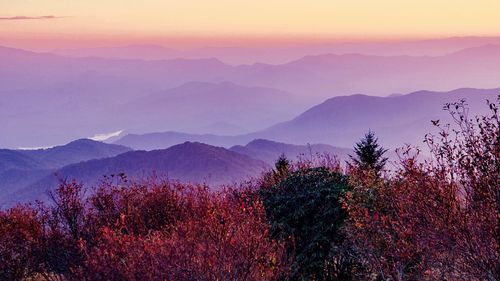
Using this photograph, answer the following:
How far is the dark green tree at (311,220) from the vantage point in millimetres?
19500

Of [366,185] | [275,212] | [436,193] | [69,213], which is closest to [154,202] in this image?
[69,213]

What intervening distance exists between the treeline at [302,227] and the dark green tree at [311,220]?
37mm

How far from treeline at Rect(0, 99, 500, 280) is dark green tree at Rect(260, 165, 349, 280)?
37mm

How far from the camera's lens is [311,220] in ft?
66.2

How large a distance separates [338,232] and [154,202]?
21.0ft

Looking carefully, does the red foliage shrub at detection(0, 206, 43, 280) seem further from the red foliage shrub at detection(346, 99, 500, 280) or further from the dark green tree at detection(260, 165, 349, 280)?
the red foliage shrub at detection(346, 99, 500, 280)

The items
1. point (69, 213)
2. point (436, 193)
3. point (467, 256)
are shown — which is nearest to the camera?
point (467, 256)

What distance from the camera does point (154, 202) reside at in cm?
2042

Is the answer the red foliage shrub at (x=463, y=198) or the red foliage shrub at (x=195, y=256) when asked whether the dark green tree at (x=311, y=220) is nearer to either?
the red foliage shrub at (x=195, y=256)

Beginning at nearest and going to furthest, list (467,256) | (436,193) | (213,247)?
(467,256) → (436,193) → (213,247)

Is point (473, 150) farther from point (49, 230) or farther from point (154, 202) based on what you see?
point (49, 230)

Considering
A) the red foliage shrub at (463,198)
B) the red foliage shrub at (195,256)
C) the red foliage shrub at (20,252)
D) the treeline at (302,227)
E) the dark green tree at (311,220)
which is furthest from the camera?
the red foliage shrub at (20,252)

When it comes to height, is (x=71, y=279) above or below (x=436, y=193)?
below

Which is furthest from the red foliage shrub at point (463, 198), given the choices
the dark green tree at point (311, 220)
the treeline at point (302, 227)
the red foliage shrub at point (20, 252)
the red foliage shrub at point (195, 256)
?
the red foliage shrub at point (20, 252)
